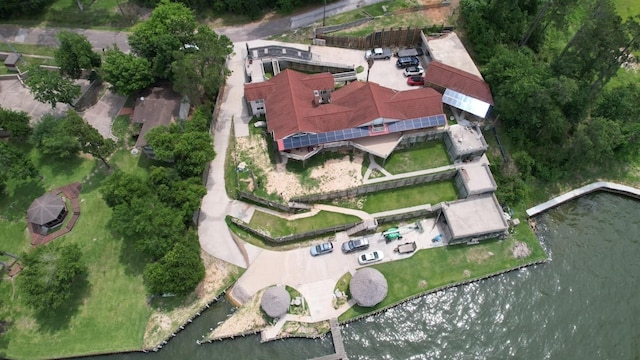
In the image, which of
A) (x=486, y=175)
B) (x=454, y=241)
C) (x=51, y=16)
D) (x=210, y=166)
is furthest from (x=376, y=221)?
(x=51, y=16)

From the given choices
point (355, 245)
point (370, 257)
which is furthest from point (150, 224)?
point (370, 257)

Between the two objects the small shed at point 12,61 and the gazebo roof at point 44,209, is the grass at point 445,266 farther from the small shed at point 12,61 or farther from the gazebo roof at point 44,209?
the small shed at point 12,61

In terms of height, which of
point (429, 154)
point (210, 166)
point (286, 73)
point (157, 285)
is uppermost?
point (286, 73)

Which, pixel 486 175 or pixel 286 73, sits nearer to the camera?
pixel 486 175

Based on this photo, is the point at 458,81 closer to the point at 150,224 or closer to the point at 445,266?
the point at 445,266

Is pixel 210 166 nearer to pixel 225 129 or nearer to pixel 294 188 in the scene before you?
pixel 225 129

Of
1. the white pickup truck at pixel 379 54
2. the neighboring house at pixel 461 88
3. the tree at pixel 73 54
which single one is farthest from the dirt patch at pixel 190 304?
the white pickup truck at pixel 379 54

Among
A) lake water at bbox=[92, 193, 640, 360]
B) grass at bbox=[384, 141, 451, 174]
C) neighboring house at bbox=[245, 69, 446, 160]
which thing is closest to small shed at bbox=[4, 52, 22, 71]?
neighboring house at bbox=[245, 69, 446, 160]

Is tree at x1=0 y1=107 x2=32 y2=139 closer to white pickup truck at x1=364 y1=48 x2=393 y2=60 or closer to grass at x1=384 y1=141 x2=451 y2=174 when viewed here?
grass at x1=384 y1=141 x2=451 y2=174
